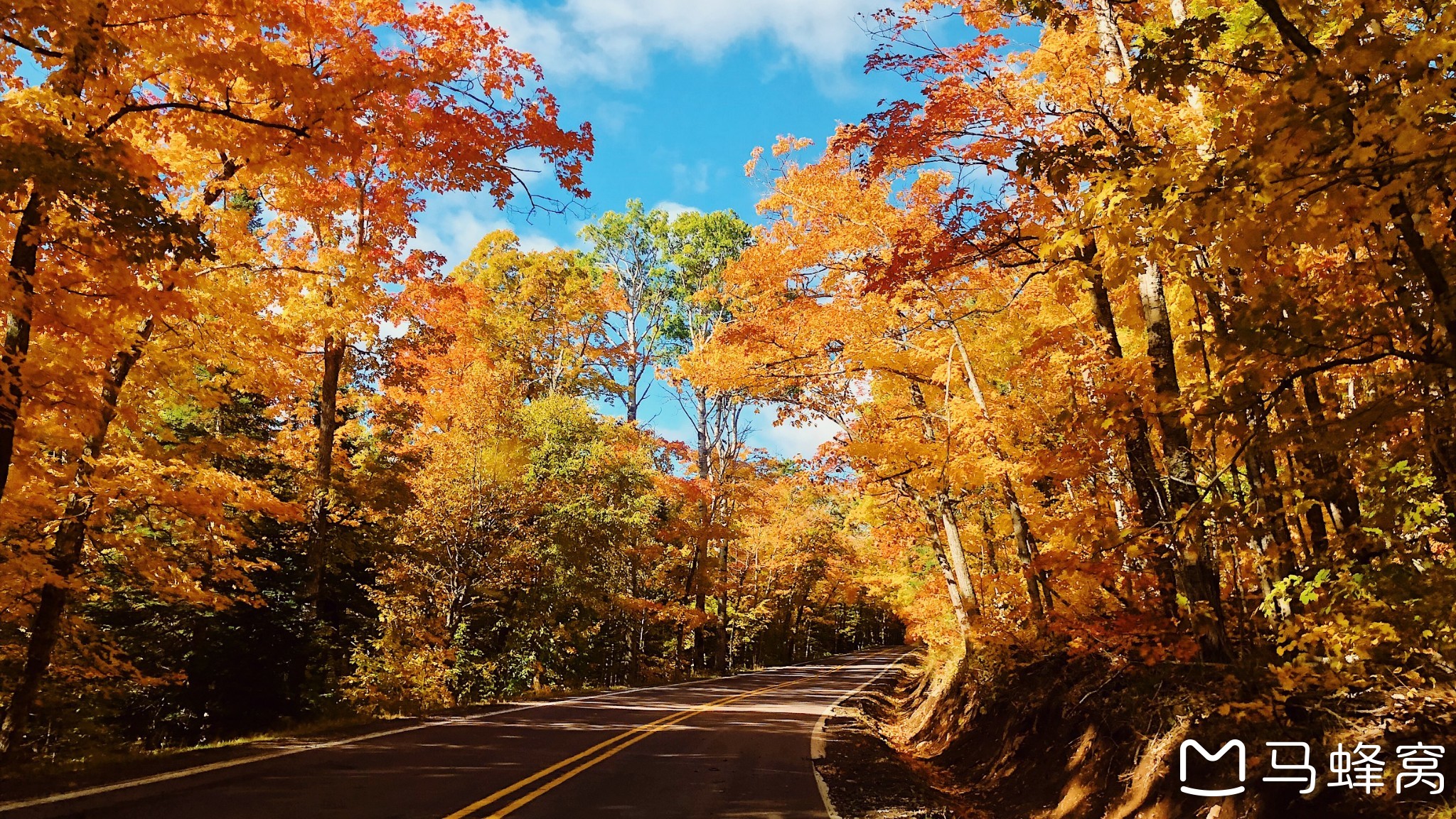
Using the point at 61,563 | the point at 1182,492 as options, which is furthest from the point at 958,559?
the point at 61,563

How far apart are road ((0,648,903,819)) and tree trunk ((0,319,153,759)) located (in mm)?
4092

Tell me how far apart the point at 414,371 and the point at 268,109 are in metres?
12.2

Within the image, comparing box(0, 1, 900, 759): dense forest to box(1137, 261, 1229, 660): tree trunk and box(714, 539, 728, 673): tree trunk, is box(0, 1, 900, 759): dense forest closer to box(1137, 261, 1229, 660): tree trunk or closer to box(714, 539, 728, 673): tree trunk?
box(714, 539, 728, 673): tree trunk

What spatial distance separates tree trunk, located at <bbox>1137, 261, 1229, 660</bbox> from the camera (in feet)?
21.6

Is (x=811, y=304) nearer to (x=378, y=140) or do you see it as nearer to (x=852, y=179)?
(x=852, y=179)

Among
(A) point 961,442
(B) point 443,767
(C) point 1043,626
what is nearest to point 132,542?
(B) point 443,767

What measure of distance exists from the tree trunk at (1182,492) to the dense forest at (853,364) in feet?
0.13

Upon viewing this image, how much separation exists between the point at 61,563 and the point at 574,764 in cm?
695

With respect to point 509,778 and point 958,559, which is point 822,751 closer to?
point 509,778

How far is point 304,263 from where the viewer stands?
1361 cm

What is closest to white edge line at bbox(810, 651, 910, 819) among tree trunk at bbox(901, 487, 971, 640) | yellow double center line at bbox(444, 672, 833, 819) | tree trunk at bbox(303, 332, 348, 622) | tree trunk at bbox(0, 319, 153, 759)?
yellow double center line at bbox(444, 672, 833, 819)

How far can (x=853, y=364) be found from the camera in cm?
1338

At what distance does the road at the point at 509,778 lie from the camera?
5582 millimetres

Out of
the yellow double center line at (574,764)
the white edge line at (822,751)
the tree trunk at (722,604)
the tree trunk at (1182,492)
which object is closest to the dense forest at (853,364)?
the tree trunk at (1182,492)
